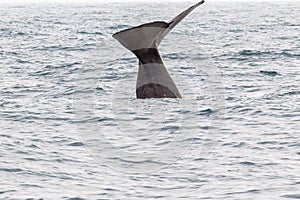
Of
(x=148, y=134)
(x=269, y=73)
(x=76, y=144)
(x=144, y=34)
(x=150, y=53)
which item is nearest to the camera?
(x=144, y=34)

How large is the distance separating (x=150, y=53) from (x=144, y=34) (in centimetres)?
104

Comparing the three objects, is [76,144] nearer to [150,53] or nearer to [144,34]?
[150,53]

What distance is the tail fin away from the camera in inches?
433

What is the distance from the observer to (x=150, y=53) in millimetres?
12281

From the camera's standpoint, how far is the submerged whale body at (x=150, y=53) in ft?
36.5

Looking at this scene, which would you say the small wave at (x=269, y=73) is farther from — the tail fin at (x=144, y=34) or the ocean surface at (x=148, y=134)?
the tail fin at (x=144, y=34)

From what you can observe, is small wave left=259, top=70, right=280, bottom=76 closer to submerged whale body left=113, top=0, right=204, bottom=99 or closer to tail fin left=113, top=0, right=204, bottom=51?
submerged whale body left=113, top=0, right=204, bottom=99

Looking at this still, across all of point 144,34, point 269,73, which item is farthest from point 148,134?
point 269,73

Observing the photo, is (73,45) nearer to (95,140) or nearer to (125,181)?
(95,140)

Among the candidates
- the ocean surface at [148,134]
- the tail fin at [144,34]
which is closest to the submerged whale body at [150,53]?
the tail fin at [144,34]

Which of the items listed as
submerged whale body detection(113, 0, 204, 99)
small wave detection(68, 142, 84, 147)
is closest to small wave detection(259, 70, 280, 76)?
submerged whale body detection(113, 0, 204, 99)

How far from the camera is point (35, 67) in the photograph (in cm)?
2722

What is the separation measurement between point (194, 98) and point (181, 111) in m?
2.48

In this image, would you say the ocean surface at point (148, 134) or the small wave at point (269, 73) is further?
the small wave at point (269, 73)
